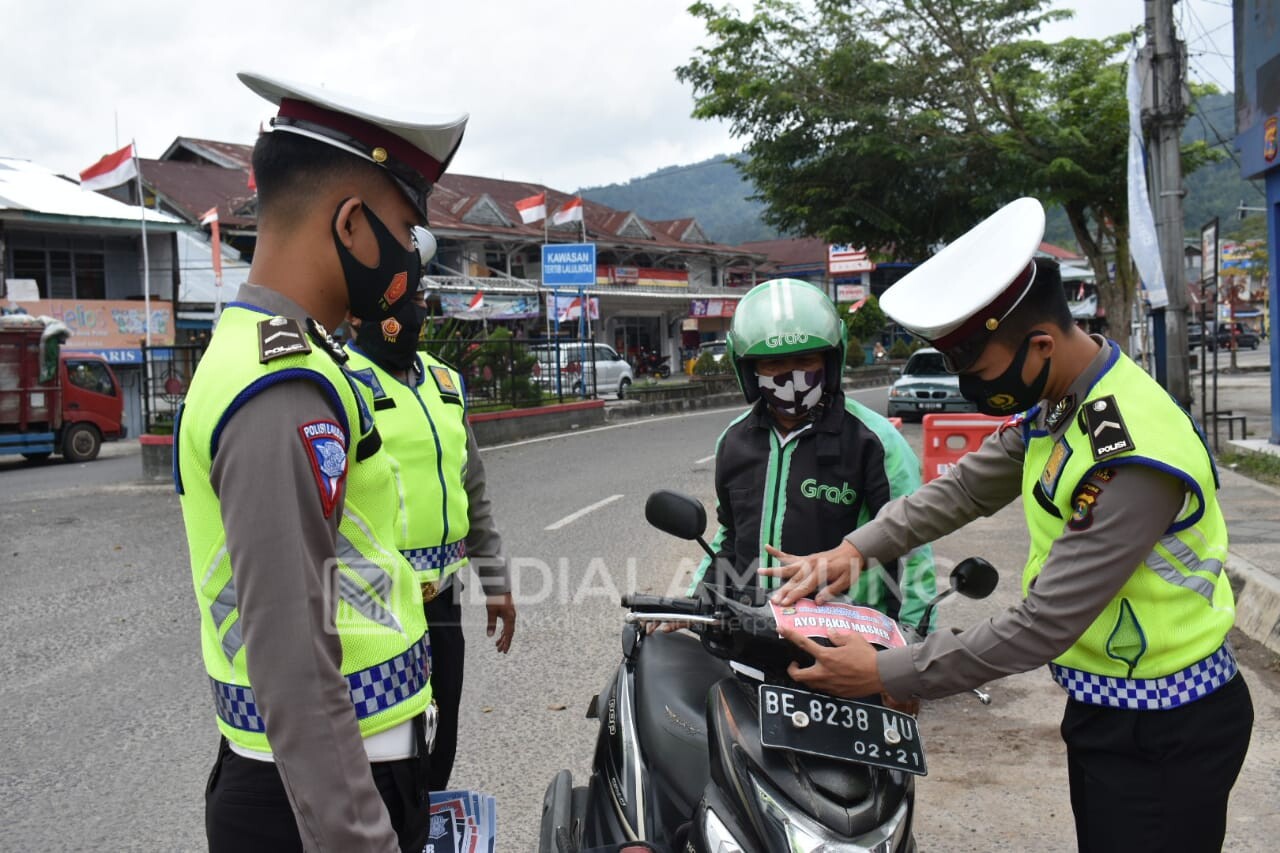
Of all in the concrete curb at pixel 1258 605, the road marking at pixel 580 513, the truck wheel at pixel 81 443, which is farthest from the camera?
the truck wheel at pixel 81 443

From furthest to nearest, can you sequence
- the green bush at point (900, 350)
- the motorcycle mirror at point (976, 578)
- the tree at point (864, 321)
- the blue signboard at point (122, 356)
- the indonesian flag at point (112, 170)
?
1. the green bush at point (900, 350)
2. the tree at point (864, 321)
3. the blue signboard at point (122, 356)
4. the indonesian flag at point (112, 170)
5. the motorcycle mirror at point (976, 578)

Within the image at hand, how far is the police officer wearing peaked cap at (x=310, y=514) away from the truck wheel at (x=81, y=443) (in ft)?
57.8

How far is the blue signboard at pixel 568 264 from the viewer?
72.9ft

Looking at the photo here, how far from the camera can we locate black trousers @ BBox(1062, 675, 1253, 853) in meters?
1.94

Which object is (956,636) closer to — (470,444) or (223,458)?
(223,458)

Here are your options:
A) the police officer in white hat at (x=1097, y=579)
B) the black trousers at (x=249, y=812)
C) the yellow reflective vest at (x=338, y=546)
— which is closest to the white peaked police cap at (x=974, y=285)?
the police officer in white hat at (x=1097, y=579)

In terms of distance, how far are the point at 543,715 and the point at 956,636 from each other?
114 inches

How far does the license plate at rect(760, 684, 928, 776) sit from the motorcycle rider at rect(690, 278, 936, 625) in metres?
1.01

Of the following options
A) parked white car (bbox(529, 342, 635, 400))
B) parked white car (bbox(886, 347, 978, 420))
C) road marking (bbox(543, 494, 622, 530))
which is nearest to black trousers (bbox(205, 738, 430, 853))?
road marking (bbox(543, 494, 622, 530))

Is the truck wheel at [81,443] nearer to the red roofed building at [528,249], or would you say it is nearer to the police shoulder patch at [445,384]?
the red roofed building at [528,249]

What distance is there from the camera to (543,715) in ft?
14.9

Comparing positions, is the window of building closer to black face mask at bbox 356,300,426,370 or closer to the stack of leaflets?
black face mask at bbox 356,300,426,370

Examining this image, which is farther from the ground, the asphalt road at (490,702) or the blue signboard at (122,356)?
the blue signboard at (122,356)

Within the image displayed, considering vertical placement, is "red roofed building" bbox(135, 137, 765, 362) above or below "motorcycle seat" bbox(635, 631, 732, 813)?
above
